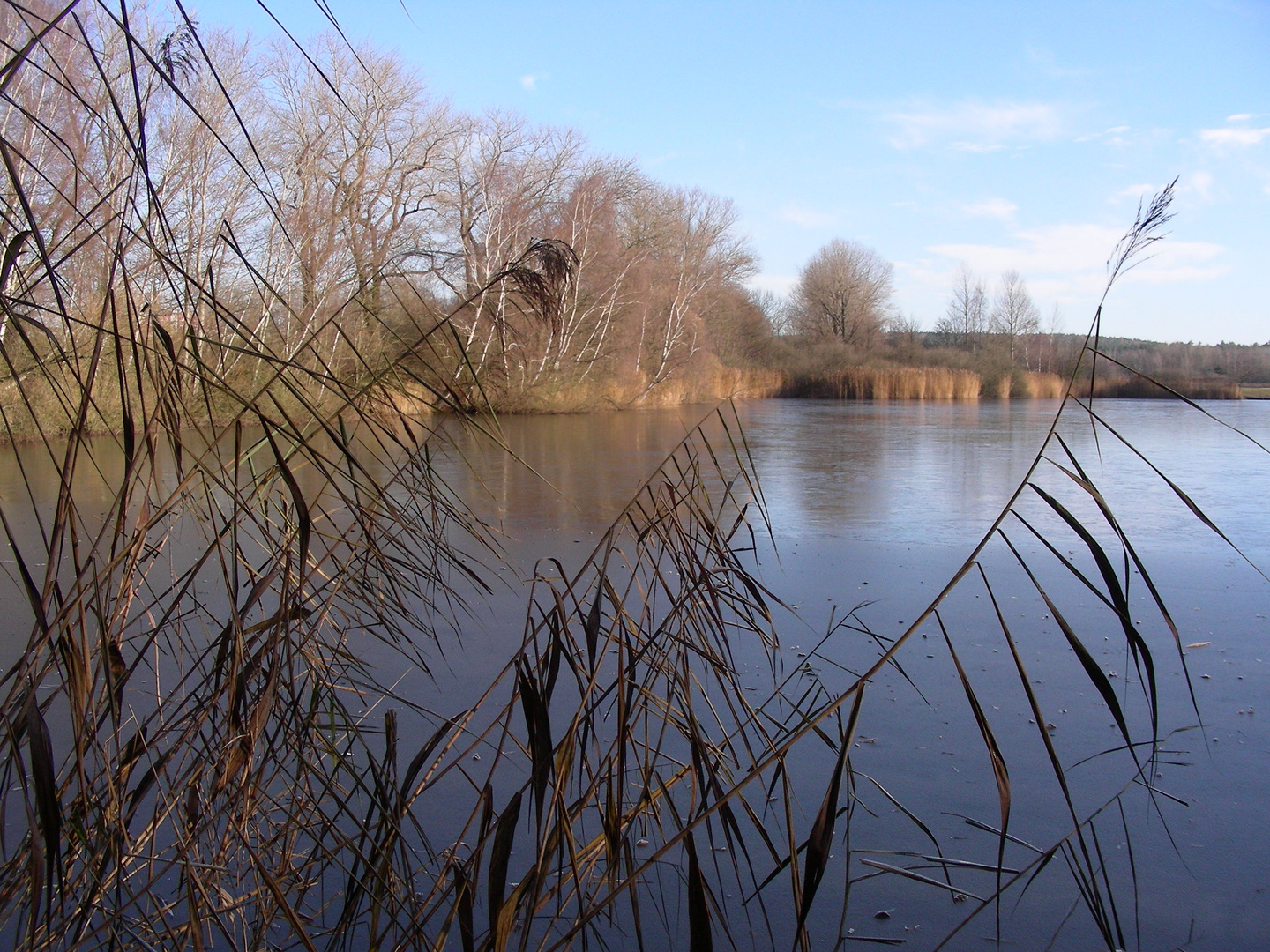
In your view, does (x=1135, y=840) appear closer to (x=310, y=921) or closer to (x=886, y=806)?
(x=886, y=806)

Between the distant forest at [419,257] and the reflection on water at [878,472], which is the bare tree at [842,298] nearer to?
the distant forest at [419,257]

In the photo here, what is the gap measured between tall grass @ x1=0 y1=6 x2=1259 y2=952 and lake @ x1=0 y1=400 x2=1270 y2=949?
1.0 inches

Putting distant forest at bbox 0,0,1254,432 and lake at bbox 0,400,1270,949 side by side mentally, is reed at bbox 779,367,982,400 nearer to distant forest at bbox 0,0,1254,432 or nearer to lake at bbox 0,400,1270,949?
distant forest at bbox 0,0,1254,432

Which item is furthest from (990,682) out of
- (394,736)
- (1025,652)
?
(394,736)

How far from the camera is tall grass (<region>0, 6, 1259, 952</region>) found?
112cm

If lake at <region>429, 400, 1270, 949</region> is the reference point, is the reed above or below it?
above

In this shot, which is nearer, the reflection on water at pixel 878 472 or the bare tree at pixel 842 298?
the reflection on water at pixel 878 472

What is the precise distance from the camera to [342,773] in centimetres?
219

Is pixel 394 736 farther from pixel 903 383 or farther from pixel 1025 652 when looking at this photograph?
pixel 903 383

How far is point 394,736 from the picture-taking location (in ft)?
4.77

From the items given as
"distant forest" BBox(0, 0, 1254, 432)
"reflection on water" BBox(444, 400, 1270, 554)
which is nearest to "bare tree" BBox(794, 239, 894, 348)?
"distant forest" BBox(0, 0, 1254, 432)

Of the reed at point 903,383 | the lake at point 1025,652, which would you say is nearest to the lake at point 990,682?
the lake at point 1025,652

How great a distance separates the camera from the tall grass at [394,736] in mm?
1121

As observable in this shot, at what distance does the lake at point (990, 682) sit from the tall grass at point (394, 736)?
26 mm
